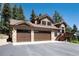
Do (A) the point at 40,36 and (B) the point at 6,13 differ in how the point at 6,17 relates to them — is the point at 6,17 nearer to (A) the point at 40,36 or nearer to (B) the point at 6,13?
(B) the point at 6,13

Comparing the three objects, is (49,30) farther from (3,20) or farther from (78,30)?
(3,20)

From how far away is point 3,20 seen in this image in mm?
15156

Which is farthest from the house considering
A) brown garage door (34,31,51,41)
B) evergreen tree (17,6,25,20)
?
evergreen tree (17,6,25,20)

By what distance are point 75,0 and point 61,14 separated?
8.65 feet

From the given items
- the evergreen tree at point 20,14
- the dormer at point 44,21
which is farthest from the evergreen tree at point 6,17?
the dormer at point 44,21

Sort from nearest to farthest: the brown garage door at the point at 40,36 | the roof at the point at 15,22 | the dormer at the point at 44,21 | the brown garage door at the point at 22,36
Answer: the roof at the point at 15,22 → the brown garage door at the point at 22,36 → the brown garage door at the point at 40,36 → the dormer at the point at 44,21

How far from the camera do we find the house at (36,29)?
52.6 feet

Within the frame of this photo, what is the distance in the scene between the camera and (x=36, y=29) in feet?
55.4

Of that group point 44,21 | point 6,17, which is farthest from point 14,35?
point 44,21

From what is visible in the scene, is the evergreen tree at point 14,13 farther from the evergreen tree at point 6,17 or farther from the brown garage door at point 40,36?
the brown garage door at point 40,36

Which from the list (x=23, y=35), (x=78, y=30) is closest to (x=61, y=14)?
(x=78, y=30)

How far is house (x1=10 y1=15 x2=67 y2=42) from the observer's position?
52.6ft

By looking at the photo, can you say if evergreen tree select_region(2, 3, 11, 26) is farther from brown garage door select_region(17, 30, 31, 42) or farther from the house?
brown garage door select_region(17, 30, 31, 42)

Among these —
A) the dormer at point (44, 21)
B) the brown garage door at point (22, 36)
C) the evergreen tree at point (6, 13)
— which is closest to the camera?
the evergreen tree at point (6, 13)
